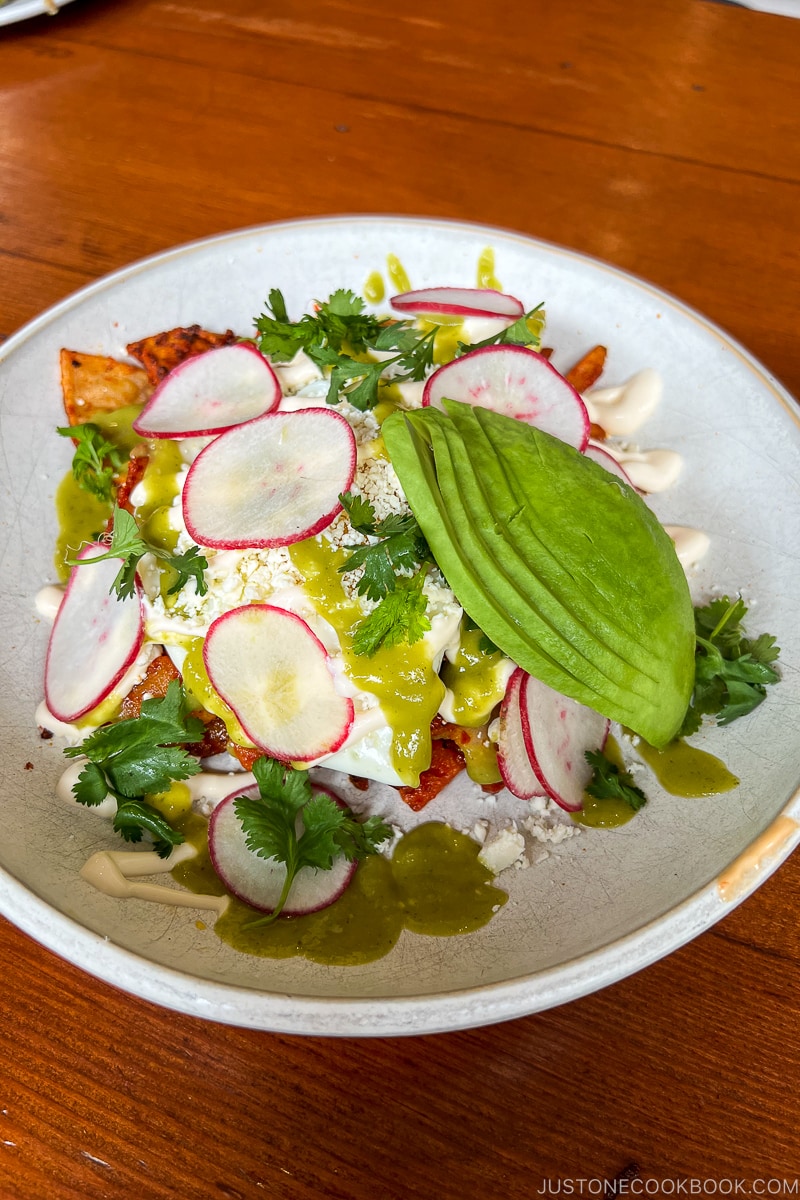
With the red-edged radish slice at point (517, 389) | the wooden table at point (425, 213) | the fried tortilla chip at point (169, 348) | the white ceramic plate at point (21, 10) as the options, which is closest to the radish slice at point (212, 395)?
the fried tortilla chip at point (169, 348)

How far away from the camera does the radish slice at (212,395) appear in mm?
2059

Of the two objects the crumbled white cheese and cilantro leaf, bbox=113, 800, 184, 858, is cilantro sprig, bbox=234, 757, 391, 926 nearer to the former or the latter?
cilantro leaf, bbox=113, 800, 184, 858

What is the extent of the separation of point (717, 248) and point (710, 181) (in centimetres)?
37

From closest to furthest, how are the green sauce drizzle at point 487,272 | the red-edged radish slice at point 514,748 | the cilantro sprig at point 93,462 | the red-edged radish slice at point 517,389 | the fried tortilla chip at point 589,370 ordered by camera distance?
the red-edged radish slice at point 514,748, the red-edged radish slice at point 517,389, the cilantro sprig at point 93,462, the fried tortilla chip at point 589,370, the green sauce drizzle at point 487,272

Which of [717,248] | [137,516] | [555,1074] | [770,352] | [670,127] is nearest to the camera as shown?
[555,1074]

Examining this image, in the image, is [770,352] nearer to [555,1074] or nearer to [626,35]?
[626,35]

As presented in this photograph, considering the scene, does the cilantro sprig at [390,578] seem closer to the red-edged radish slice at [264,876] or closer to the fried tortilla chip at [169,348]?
the red-edged radish slice at [264,876]

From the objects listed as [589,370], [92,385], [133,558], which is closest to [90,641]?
[133,558]

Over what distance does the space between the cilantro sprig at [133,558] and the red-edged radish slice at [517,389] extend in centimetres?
62

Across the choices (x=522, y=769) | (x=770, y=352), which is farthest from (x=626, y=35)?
(x=522, y=769)

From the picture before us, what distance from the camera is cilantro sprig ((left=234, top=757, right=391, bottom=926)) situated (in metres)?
1.72

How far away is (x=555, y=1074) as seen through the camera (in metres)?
1.59

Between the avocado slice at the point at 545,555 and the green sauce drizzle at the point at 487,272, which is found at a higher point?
the green sauce drizzle at the point at 487,272

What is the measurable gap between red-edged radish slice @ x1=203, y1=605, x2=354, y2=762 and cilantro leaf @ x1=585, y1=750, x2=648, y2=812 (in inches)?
21.8
